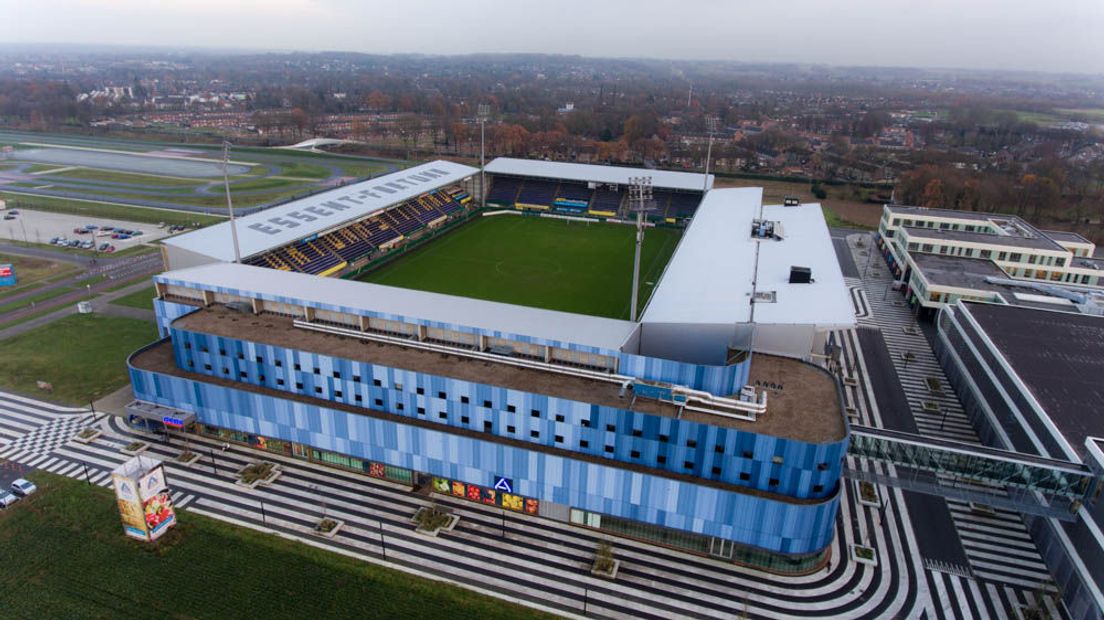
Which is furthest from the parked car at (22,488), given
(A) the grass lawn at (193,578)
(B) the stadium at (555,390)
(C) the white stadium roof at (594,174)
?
(C) the white stadium roof at (594,174)

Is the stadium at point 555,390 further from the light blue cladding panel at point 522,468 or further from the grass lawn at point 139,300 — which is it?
the grass lawn at point 139,300

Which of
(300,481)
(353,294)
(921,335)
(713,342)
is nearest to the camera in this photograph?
(300,481)

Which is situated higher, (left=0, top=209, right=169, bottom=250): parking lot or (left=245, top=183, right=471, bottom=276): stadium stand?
(left=245, top=183, right=471, bottom=276): stadium stand

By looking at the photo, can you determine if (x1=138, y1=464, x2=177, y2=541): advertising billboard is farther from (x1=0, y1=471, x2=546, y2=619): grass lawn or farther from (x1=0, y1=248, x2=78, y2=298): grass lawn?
(x1=0, y1=248, x2=78, y2=298): grass lawn

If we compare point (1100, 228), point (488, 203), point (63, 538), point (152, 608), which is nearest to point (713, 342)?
point (152, 608)

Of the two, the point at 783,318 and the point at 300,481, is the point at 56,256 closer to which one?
the point at 300,481

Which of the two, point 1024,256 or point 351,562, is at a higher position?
point 1024,256

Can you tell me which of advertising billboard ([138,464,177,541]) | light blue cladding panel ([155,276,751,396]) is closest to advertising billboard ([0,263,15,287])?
advertising billboard ([138,464,177,541])
